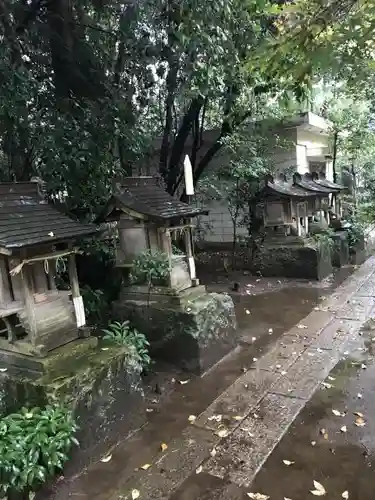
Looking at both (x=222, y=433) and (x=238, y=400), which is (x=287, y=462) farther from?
(x=238, y=400)

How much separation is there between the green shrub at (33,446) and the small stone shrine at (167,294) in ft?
8.38

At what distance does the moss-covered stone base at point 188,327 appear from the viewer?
638 cm

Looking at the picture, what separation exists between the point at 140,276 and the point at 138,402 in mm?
2370

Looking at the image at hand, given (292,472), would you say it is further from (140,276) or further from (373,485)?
(140,276)

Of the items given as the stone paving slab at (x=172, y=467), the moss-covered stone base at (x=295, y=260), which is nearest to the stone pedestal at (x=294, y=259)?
the moss-covered stone base at (x=295, y=260)

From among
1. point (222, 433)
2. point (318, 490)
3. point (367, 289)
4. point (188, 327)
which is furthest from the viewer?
point (367, 289)

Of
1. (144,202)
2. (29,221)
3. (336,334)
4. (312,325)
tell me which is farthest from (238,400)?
(29,221)

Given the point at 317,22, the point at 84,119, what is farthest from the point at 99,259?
the point at 317,22

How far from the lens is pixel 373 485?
376 centimetres

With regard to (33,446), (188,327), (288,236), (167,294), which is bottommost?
(33,446)

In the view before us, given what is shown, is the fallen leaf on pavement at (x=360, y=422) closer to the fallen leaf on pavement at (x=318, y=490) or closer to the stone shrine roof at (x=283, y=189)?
the fallen leaf on pavement at (x=318, y=490)

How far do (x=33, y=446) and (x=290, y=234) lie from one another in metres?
9.78

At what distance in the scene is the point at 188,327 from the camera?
6402mm

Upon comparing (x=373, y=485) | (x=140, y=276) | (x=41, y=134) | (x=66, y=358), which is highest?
(x=41, y=134)
